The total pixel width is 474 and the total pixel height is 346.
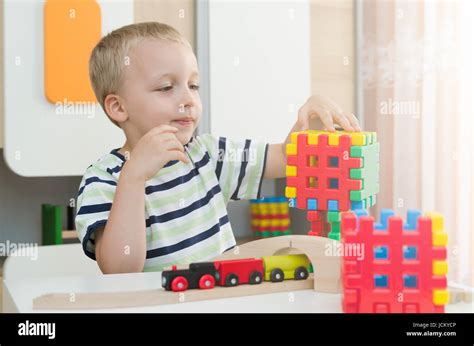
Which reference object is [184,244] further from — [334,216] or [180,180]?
[334,216]

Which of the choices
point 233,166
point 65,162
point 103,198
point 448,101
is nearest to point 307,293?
point 103,198

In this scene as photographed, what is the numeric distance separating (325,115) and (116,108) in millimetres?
366

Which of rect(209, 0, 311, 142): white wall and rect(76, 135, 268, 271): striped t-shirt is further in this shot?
rect(209, 0, 311, 142): white wall

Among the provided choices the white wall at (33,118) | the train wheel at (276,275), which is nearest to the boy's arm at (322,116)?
the train wheel at (276,275)

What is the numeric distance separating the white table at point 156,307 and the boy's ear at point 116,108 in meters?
0.41

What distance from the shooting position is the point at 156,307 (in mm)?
771

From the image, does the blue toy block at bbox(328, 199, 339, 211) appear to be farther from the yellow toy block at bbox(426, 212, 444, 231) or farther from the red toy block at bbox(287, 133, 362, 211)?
the yellow toy block at bbox(426, 212, 444, 231)

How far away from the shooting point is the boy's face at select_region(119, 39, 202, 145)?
3.95ft

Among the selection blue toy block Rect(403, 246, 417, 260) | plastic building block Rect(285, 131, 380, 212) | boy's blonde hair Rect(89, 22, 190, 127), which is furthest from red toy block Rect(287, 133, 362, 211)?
boy's blonde hair Rect(89, 22, 190, 127)

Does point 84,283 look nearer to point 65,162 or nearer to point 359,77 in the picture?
point 65,162

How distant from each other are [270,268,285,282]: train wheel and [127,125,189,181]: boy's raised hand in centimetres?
20

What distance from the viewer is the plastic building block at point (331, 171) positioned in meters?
0.96

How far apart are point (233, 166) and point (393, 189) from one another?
3.00 ft

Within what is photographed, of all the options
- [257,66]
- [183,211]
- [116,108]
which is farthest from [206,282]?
[257,66]
